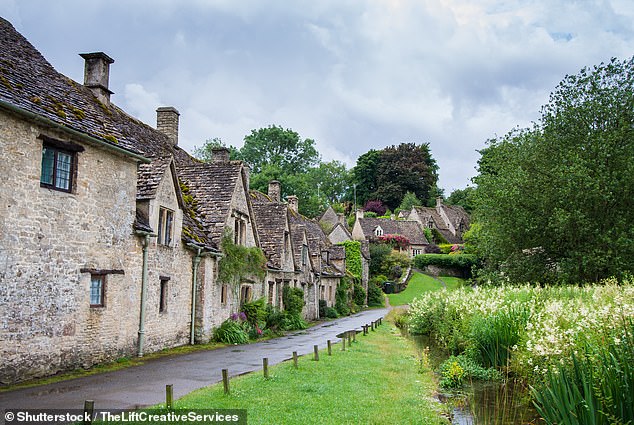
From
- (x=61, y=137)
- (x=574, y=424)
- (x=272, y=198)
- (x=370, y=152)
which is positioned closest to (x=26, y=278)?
(x=61, y=137)

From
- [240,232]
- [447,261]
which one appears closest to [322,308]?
[240,232]

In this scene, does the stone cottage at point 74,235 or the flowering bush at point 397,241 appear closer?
the stone cottage at point 74,235

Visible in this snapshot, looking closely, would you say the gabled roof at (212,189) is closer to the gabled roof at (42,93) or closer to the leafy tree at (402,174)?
the gabled roof at (42,93)

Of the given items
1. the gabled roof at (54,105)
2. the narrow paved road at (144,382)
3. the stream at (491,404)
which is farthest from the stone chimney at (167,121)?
the stream at (491,404)

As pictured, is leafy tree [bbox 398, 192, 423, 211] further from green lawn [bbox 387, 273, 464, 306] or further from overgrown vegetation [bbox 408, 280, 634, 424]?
overgrown vegetation [bbox 408, 280, 634, 424]

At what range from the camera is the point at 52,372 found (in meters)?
13.8

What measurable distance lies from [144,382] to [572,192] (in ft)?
81.2

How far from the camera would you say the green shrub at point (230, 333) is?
23688mm

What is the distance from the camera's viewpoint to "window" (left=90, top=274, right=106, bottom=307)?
1573 centimetres

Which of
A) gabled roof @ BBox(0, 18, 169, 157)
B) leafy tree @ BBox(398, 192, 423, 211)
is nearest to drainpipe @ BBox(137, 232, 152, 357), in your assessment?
gabled roof @ BBox(0, 18, 169, 157)

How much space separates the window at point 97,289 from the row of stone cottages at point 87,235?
29 mm

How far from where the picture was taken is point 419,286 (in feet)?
226

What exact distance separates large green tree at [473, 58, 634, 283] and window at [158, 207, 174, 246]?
20026mm

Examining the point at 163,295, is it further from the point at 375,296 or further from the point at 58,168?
the point at 375,296
